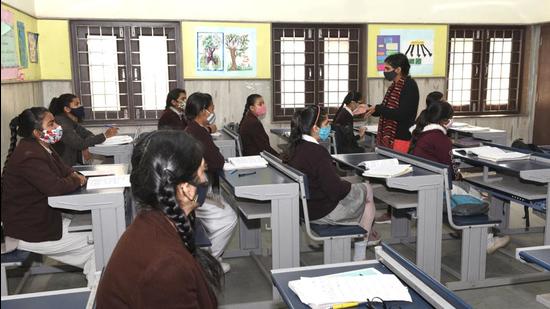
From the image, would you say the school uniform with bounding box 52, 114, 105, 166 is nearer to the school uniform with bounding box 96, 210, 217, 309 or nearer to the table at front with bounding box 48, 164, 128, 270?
the table at front with bounding box 48, 164, 128, 270

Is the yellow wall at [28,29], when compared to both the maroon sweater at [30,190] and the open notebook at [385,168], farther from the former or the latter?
the open notebook at [385,168]

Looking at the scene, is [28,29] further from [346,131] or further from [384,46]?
[384,46]

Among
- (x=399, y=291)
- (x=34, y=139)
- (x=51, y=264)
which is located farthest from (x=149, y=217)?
(x=51, y=264)

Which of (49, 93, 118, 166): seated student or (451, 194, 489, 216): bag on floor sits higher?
(49, 93, 118, 166): seated student

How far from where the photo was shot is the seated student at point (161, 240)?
118 centimetres

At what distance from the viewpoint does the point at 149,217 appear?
1.28 m

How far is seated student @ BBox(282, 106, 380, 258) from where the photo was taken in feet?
10.1

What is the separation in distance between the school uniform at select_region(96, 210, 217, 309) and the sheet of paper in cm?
164

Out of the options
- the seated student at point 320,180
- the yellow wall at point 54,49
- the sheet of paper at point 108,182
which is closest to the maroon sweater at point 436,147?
the seated student at point 320,180

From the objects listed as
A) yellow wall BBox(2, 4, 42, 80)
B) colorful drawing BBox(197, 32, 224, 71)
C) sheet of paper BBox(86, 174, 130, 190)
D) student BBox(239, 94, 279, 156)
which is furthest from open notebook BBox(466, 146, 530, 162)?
yellow wall BBox(2, 4, 42, 80)

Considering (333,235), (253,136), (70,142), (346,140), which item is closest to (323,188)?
(333,235)

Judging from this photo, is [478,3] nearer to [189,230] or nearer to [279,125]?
[279,125]

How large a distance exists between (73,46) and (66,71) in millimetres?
306

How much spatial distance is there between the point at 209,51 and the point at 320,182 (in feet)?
12.3
